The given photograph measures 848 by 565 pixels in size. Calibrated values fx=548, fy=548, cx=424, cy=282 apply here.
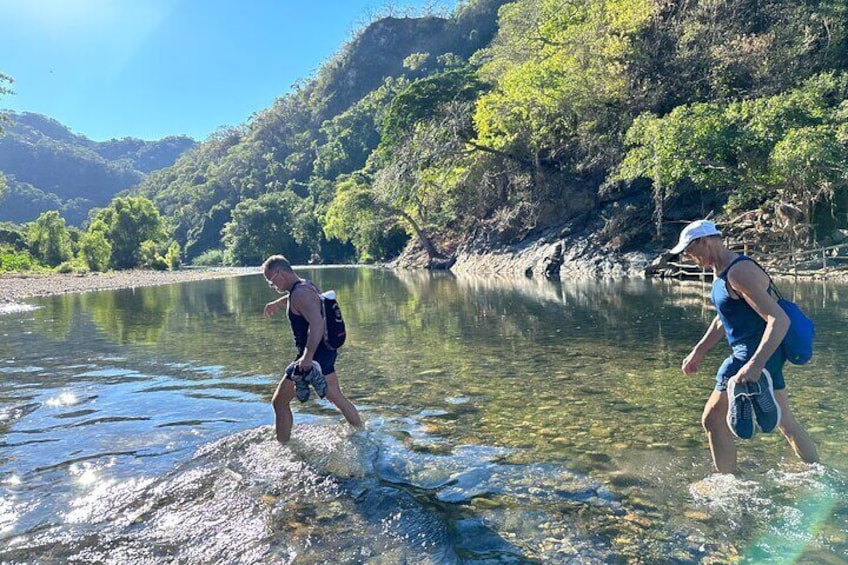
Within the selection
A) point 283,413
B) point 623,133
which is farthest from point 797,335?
point 623,133

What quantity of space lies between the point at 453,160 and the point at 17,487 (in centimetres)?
4574

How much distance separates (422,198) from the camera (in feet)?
191

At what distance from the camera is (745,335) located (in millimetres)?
4418

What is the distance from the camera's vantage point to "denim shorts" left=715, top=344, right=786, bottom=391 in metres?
4.33

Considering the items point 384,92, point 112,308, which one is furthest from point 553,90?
point 384,92

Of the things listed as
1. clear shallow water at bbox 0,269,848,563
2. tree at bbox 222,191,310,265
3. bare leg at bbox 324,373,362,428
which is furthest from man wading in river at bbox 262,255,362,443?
tree at bbox 222,191,310,265

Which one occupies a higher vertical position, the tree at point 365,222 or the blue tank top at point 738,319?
the tree at point 365,222

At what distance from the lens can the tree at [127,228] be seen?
3044 inches

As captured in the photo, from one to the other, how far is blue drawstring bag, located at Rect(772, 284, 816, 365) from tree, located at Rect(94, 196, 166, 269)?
85.0 meters

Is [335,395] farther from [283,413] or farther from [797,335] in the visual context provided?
[797,335]

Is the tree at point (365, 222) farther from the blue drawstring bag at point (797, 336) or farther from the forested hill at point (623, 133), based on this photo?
the blue drawstring bag at point (797, 336)

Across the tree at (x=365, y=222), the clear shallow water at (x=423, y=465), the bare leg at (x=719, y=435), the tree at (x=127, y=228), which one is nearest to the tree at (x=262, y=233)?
the tree at (x=127, y=228)

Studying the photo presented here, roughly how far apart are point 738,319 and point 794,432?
1172 millimetres

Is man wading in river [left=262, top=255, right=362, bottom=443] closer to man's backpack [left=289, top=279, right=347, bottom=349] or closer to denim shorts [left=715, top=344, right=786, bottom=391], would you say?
man's backpack [left=289, top=279, right=347, bottom=349]
